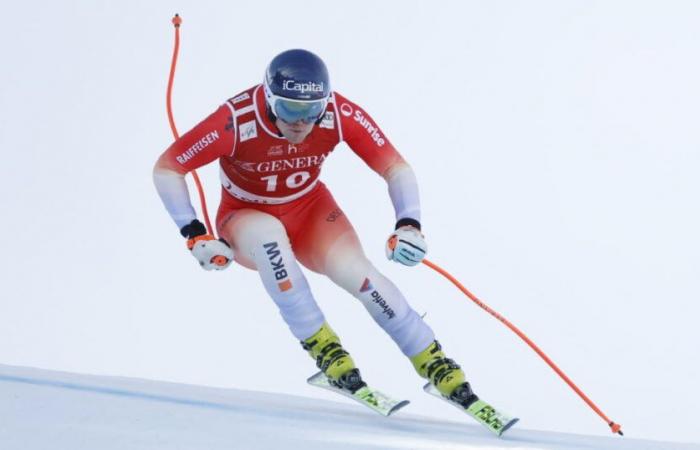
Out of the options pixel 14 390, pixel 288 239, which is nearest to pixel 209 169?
pixel 288 239

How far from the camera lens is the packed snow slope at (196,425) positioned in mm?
3479

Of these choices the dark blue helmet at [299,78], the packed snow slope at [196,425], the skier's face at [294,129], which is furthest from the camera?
the skier's face at [294,129]

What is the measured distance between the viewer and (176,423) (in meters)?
3.62

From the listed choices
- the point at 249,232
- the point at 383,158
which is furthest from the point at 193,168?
the point at 383,158

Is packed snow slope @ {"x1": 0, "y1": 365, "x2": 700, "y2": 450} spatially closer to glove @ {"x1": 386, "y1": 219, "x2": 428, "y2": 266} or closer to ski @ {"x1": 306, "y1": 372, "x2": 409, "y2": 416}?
ski @ {"x1": 306, "y1": 372, "x2": 409, "y2": 416}

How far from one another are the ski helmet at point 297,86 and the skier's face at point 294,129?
0.03 m

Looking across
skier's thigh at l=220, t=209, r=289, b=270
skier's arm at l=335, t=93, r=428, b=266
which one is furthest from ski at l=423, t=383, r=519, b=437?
skier's thigh at l=220, t=209, r=289, b=270

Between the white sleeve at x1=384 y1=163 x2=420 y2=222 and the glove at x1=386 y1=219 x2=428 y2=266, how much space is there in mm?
185

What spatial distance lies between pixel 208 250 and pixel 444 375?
97cm

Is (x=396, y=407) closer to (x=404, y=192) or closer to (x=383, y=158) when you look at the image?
(x=404, y=192)

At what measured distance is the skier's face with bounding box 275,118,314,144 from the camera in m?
4.08

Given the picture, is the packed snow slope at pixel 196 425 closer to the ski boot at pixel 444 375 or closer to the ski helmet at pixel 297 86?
the ski boot at pixel 444 375

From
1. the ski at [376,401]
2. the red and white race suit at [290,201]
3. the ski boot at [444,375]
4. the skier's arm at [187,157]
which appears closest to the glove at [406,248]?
the red and white race suit at [290,201]

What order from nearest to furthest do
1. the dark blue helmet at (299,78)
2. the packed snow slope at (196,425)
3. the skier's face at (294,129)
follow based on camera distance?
1. the packed snow slope at (196,425)
2. the dark blue helmet at (299,78)
3. the skier's face at (294,129)
